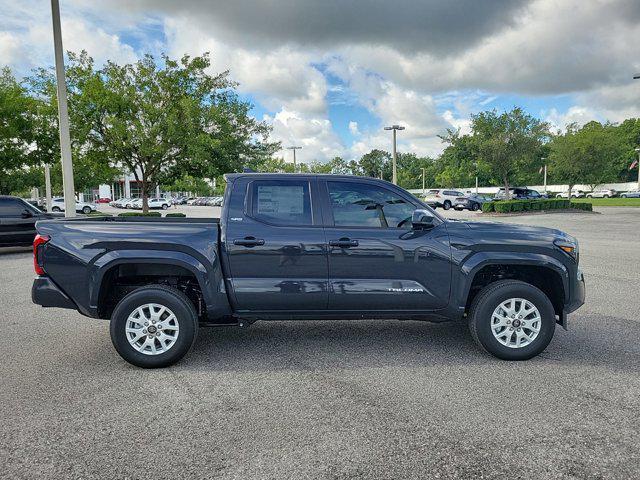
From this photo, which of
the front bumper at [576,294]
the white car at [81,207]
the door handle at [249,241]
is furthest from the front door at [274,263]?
the white car at [81,207]

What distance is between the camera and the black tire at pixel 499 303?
14.5 ft

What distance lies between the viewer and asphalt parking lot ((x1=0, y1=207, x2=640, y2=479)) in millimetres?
2772

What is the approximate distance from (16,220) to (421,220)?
12475 mm

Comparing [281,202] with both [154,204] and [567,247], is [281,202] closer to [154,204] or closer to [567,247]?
[567,247]

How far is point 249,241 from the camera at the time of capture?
436 centimetres

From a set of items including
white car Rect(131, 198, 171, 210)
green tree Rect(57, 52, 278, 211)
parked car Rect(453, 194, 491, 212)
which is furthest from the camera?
white car Rect(131, 198, 171, 210)

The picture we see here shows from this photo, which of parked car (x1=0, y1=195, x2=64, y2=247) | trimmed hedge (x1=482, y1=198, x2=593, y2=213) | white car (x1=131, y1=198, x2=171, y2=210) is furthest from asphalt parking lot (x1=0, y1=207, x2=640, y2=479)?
white car (x1=131, y1=198, x2=171, y2=210)

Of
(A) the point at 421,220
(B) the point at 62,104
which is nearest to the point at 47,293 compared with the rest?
(A) the point at 421,220

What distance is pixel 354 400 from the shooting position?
11.9 feet

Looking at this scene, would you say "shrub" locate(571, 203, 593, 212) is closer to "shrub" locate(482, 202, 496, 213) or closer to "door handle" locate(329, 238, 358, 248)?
"shrub" locate(482, 202, 496, 213)

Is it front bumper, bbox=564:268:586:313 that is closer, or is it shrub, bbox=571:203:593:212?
front bumper, bbox=564:268:586:313

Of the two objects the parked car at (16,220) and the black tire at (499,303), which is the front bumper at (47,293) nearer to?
the black tire at (499,303)

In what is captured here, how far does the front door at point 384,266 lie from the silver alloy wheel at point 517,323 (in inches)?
20.9

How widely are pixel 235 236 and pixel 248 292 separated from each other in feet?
1.79
